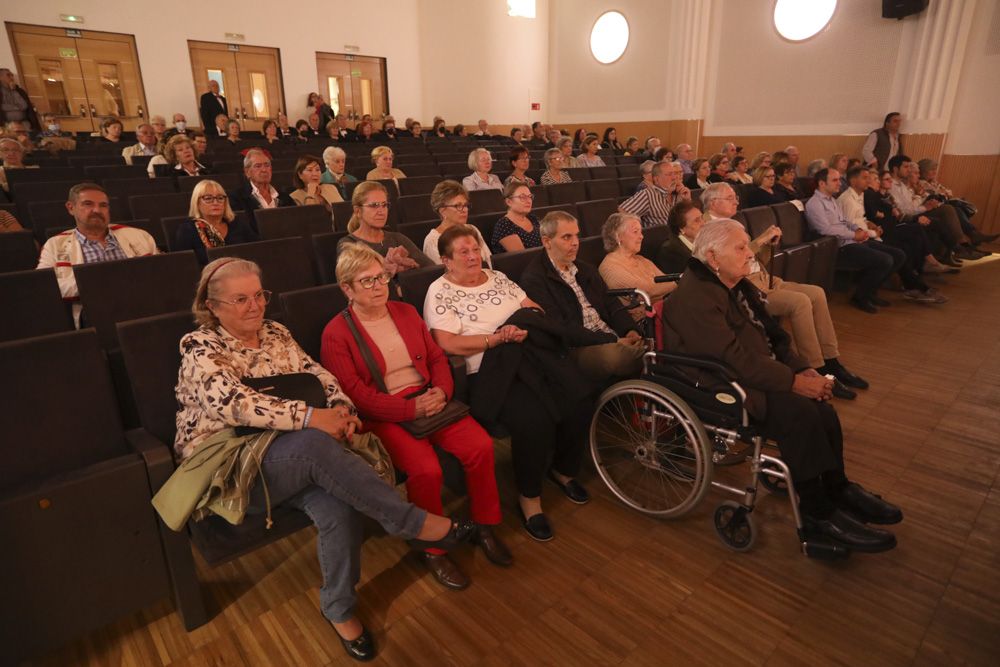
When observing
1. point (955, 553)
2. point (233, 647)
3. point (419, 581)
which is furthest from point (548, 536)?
point (955, 553)

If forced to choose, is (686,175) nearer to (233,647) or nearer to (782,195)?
(782,195)

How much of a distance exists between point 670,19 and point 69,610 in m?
13.0

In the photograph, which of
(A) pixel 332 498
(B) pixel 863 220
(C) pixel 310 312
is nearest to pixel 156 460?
(A) pixel 332 498

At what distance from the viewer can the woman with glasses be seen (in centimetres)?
335

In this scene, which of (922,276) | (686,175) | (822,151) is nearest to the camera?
(922,276)

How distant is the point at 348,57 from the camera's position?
1198 cm

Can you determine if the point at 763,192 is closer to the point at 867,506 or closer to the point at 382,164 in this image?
the point at 382,164

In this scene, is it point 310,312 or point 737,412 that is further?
point 310,312

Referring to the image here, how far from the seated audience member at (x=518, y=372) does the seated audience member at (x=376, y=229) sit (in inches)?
24.5

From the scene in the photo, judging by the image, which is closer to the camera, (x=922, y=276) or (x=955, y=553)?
(x=955, y=553)

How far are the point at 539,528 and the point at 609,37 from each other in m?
13.3

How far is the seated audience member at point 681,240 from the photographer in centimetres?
321

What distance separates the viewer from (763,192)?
5047 mm

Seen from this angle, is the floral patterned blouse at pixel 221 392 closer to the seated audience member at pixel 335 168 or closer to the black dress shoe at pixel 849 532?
the black dress shoe at pixel 849 532
